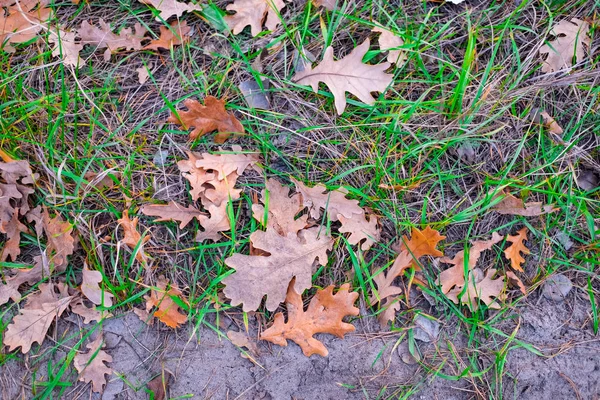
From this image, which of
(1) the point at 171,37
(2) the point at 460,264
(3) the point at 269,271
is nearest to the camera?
(3) the point at 269,271

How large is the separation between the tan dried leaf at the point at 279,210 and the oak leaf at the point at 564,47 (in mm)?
1571

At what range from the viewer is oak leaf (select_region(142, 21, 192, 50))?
2.68 meters

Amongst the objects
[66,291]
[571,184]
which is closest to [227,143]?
[66,291]

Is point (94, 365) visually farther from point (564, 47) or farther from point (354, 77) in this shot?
point (564, 47)

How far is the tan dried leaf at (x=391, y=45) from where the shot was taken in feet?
8.66

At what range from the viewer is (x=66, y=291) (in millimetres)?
2527

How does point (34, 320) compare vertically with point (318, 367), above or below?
above

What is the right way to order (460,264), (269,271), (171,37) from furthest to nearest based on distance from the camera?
1. (171,37)
2. (460,264)
3. (269,271)

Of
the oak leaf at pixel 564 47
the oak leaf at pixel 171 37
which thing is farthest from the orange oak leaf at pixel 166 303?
the oak leaf at pixel 564 47

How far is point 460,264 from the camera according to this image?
2.57 meters

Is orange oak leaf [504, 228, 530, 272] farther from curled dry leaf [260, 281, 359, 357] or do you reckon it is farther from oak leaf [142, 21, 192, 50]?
oak leaf [142, 21, 192, 50]

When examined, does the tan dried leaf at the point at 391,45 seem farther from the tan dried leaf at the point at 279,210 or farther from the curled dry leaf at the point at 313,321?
the curled dry leaf at the point at 313,321

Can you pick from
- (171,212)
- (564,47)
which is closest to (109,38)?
(171,212)

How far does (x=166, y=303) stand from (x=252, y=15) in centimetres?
160
